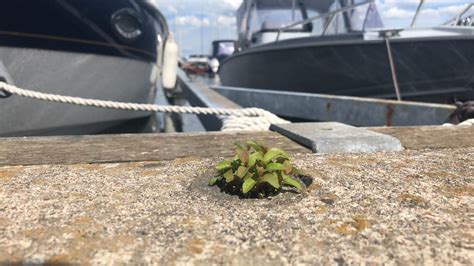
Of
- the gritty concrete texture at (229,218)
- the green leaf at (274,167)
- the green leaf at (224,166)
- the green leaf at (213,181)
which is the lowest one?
the gritty concrete texture at (229,218)

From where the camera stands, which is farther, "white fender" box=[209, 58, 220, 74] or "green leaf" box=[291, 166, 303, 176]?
"white fender" box=[209, 58, 220, 74]

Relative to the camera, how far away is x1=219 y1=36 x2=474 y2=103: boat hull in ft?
19.6

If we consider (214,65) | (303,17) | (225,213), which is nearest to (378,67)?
(303,17)

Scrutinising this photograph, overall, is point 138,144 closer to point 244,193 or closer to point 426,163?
point 244,193

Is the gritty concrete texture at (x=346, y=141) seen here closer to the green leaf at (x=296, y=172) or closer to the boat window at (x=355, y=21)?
the green leaf at (x=296, y=172)

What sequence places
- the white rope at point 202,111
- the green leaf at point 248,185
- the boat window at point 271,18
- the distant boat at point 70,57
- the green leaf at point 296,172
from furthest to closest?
the boat window at point 271,18, the distant boat at point 70,57, the white rope at point 202,111, the green leaf at point 296,172, the green leaf at point 248,185

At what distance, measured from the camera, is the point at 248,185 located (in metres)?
1.42

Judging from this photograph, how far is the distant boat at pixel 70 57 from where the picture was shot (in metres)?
4.83

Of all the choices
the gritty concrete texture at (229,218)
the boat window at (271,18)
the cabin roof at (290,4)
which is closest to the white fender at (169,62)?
the boat window at (271,18)

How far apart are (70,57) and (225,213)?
4.79 metres

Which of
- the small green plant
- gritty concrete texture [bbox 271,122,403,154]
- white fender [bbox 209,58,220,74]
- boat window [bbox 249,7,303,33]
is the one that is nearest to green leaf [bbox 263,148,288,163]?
the small green plant

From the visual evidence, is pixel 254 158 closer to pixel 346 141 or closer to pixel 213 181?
pixel 213 181

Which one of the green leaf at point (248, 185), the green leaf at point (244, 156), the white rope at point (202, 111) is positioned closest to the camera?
the green leaf at point (248, 185)

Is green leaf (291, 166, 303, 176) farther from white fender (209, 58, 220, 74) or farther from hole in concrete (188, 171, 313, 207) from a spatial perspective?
white fender (209, 58, 220, 74)
